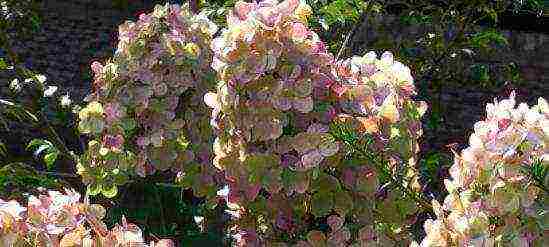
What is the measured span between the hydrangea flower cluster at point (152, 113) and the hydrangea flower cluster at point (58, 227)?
608mm

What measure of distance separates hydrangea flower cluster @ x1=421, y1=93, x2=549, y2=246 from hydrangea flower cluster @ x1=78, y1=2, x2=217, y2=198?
612mm

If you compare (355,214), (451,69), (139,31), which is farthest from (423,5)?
(355,214)

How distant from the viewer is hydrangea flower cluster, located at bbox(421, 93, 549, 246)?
1406 mm

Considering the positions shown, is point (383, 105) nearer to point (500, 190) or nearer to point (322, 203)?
point (322, 203)

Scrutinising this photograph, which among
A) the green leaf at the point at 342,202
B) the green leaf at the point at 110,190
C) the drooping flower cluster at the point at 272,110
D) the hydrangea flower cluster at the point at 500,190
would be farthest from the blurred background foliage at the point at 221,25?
the hydrangea flower cluster at the point at 500,190

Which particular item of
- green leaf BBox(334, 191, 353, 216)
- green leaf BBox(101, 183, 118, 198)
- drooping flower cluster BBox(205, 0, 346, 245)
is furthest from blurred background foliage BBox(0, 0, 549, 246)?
green leaf BBox(334, 191, 353, 216)

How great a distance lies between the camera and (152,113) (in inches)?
80.0

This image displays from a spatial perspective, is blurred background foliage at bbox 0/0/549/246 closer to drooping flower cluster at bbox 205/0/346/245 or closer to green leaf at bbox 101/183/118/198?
green leaf at bbox 101/183/118/198

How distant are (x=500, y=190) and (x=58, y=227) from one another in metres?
0.62

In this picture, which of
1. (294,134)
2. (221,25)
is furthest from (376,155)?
(221,25)

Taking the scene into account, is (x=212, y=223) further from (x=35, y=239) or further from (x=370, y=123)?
(x=35, y=239)

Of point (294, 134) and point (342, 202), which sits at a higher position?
point (294, 134)

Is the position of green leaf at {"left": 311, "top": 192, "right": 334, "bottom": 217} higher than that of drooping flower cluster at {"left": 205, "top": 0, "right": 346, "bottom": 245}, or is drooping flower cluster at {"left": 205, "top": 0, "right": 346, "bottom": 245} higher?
drooping flower cluster at {"left": 205, "top": 0, "right": 346, "bottom": 245}

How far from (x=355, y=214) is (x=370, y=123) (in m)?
0.16
